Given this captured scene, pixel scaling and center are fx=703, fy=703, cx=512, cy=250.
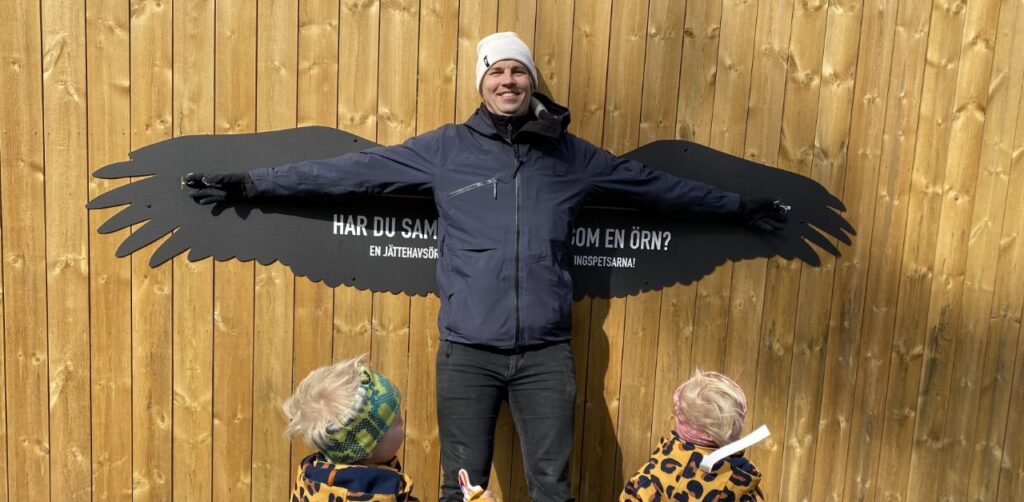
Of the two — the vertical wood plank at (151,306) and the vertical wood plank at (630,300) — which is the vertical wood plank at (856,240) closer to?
the vertical wood plank at (630,300)

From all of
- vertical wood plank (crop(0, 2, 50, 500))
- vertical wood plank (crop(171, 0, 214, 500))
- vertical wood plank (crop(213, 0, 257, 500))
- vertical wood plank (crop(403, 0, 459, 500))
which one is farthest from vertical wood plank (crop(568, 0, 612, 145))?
vertical wood plank (crop(0, 2, 50, 500))

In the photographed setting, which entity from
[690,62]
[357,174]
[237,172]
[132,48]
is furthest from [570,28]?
[132,48]

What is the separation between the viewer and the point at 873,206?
2643mm

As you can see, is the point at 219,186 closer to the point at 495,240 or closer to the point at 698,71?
the point at 495,240

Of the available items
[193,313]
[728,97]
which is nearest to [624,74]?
[728,97]

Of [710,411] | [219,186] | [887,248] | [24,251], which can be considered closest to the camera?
[710,411]

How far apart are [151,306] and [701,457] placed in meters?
1.84

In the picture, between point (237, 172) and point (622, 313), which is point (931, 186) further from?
point (237, 172)

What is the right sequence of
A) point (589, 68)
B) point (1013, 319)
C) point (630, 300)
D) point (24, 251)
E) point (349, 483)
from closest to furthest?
point (349, 483), point (24, 251), point (589, 68), point (630, 300), point (1013, 319)

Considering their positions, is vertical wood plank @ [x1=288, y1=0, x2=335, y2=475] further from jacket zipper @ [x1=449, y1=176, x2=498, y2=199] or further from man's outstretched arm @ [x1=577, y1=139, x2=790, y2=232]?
man's outstretched arm @ [x1=577, y1=139, x2=790, y2=232]

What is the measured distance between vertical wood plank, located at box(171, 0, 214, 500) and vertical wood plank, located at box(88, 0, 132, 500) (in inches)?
6.4

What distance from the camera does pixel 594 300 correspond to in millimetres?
2537

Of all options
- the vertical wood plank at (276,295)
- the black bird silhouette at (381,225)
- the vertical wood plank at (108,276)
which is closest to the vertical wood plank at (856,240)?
the black bird silhouette at (381,225)

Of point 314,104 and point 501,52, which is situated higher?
point 501,52
